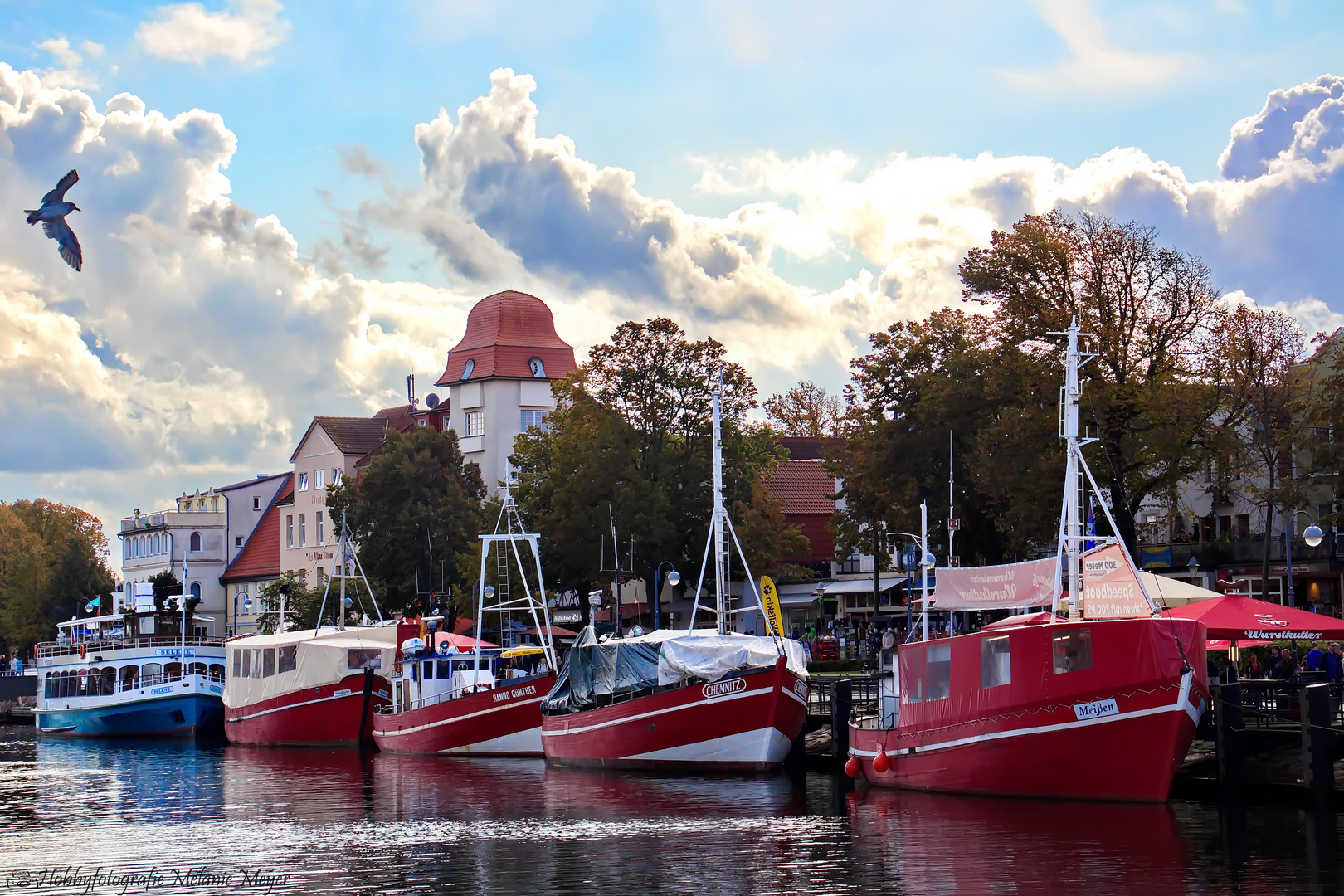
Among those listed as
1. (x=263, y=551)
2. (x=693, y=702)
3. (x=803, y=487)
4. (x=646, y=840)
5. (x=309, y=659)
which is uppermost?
(x=803, y=487)

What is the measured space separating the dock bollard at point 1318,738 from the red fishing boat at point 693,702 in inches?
517

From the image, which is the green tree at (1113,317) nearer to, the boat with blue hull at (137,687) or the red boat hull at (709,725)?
the red boat hull at (709,725)

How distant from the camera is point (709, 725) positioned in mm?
40781

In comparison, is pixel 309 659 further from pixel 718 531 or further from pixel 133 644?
pixel 718 531

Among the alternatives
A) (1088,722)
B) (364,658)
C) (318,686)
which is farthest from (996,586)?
(318,686)

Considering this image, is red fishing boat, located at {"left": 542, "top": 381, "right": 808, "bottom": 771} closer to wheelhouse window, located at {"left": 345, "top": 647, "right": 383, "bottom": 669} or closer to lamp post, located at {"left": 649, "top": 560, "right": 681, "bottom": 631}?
lamp post, located at {"left": 649, "top": 560, "right": 681, "bottom": 631}

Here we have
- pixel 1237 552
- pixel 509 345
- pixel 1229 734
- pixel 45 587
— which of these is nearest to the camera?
pixel 1229 734

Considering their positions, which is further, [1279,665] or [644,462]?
[644,462]

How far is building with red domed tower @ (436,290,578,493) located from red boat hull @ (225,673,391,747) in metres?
36.3

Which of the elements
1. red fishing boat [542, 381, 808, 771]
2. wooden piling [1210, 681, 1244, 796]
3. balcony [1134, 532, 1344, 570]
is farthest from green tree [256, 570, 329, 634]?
wooden piling [1210, 681, 1244, 796]

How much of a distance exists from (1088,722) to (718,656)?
1258 cm

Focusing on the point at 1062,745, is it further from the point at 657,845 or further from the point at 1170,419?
the point at 1170,419

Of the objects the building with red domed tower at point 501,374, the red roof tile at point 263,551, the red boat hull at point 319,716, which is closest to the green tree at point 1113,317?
the red boat hull at point 319,716

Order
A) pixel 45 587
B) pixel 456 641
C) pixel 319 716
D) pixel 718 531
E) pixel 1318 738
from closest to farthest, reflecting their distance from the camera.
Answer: pixel 1318 738, pixel 718 531, pixel 456 641, pixel 319 716, pixel 45 587
